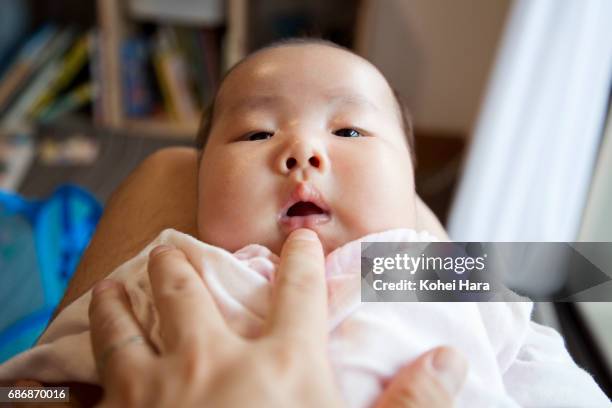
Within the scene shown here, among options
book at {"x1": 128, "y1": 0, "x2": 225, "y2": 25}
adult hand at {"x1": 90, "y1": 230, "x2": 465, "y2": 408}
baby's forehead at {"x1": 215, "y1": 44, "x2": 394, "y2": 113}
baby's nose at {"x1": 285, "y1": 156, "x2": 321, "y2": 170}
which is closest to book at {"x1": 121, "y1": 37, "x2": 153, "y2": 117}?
book at {"x1": 128, "y1": 0, "x2": 225, "y2": 25}

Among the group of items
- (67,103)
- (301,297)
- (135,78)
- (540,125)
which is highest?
(301,297)

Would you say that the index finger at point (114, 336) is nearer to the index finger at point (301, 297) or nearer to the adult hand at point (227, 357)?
the adult hand at point (227, 357)

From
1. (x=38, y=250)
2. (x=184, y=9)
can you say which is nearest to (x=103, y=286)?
(x=38, y=250)

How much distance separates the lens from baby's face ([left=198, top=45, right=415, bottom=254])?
2.58ft

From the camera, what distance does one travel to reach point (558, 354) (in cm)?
77

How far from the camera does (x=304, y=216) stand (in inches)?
31.0

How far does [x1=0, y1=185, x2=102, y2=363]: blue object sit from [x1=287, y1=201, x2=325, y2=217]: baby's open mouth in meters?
0.66

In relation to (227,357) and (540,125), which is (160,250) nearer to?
(227,357)

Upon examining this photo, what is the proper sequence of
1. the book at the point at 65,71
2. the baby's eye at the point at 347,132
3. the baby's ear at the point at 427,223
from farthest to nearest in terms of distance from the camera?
the book at the point at 65,71 < the baby's ear at the point at 427,223 < the baby's eye at the point at 347,132

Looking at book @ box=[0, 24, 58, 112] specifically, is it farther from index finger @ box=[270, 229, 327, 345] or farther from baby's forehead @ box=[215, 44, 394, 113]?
index finger @ box=[270, 229, 327, 345]

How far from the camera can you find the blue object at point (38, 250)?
1.25 meters

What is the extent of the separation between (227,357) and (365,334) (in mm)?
206

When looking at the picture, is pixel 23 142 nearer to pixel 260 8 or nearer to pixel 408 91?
pixel 260 8

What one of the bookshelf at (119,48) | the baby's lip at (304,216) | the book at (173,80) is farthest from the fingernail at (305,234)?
the book at (173,80)
